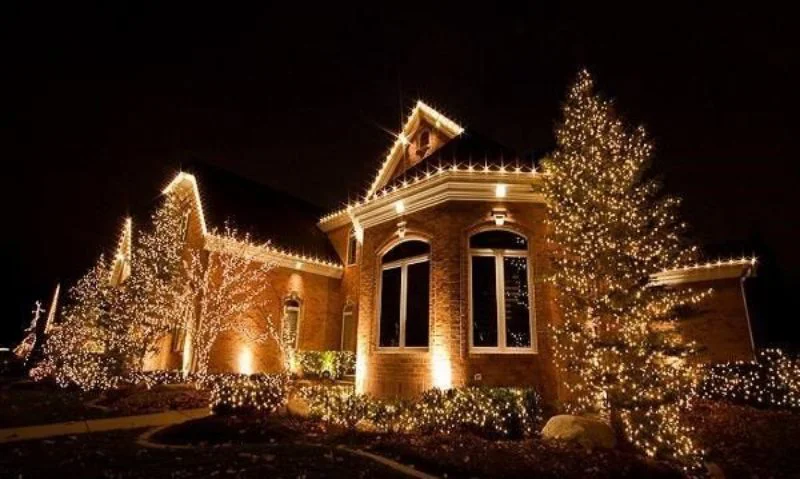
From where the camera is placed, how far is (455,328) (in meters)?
9.85

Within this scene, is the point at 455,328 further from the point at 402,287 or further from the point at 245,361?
the point at 245,361

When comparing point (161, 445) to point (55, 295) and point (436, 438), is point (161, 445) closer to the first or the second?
point (436, 438)

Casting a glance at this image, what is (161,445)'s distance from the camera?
770 centimetres

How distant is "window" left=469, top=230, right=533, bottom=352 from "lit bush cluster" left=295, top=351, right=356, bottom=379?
8090mm

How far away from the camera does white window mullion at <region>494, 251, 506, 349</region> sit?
9.81 metres

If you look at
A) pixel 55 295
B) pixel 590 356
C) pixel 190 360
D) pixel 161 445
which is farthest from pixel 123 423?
pixel 55 295

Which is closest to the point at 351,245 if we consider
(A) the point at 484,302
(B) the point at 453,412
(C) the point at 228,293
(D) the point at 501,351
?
(C) the point at 228,293

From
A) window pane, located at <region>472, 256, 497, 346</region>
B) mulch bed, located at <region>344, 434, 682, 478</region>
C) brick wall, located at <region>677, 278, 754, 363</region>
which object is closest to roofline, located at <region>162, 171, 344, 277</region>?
window pane, located at <region>472, 256, 497, 346</region>

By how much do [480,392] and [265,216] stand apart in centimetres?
1342

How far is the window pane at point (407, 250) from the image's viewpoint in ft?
36.8

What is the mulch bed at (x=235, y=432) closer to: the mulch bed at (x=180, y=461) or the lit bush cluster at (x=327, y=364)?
the mulch bed at (x=180, y=461)

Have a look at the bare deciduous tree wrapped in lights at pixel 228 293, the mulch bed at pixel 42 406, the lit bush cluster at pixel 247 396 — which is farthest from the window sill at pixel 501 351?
the mulch bed at pixel 42 406

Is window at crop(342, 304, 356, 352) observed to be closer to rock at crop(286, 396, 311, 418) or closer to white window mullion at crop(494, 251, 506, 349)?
rock at crop(286, 396, 311, 418)

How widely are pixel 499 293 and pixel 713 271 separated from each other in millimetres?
8309
